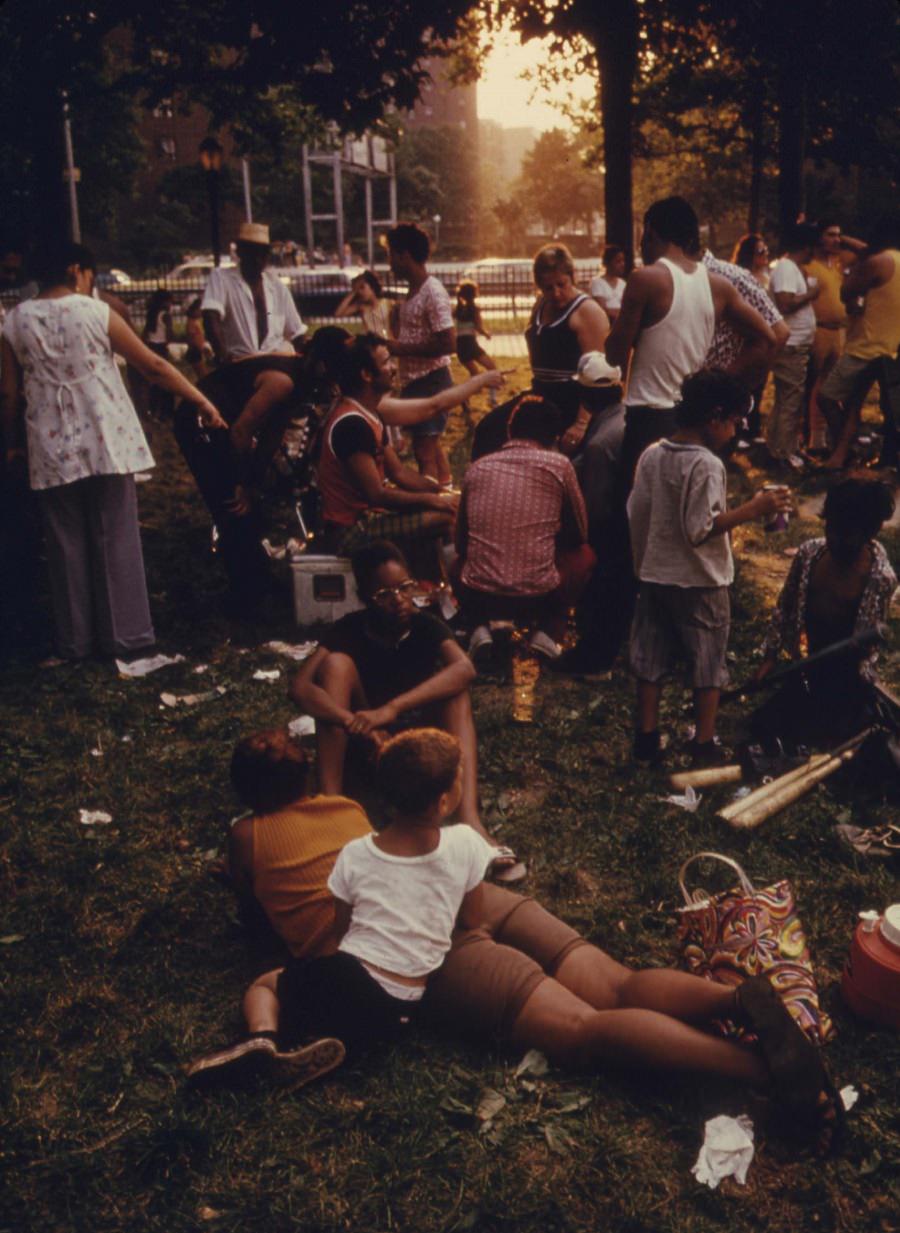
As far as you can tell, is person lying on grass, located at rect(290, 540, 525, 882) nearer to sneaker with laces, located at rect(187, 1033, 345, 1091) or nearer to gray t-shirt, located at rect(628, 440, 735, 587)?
gray t-shirt, located at rect(628, 440, 735, 587)

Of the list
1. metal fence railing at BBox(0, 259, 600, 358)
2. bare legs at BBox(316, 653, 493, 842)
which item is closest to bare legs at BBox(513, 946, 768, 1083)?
bare legs at BBox(316, 653, 493, 842)

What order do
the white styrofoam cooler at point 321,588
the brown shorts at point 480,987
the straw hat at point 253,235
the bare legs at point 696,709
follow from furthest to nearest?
the straw hat at point 253,235
the white styrofoam cooler at point 321,588
the bare legs at point 696,709
the brown shorts at point 480,987

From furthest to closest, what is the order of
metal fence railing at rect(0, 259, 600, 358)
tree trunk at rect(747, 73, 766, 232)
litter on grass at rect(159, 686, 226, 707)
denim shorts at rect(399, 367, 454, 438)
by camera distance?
metal fence railing at rect(0, 259, 600, 358)
tree trunk at rect(747, 73, 766, 232)
denim shorts at rect(399, 367, 454, 438)
litter on grass at rect(159, 686, 226, 707)

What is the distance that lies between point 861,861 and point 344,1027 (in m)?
2.13

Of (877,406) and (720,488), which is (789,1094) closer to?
(720,488)

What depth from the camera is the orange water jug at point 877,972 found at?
3312mm

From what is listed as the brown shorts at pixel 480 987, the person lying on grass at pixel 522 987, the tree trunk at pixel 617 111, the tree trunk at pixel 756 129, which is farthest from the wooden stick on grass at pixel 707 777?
the tree trunk at pixel 756 129

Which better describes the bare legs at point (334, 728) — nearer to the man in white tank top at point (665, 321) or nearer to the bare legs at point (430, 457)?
the man in white tank top at point (665, 321)

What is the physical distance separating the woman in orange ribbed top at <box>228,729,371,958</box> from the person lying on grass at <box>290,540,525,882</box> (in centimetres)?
72

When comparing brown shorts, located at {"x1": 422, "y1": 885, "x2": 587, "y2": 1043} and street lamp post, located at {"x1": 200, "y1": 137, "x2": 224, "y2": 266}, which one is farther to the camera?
street lamp post, located at {"x1": 200, "y1": 137, "x2": 224, "y2": 266}

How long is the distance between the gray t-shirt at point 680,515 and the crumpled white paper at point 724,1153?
231 centimetres

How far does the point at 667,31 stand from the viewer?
15.7m

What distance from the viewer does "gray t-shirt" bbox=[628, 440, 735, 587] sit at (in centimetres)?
459

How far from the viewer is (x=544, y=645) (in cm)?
616
